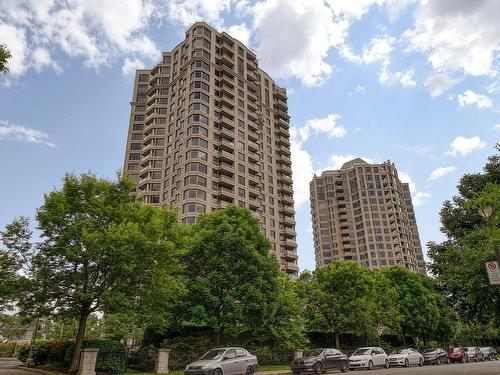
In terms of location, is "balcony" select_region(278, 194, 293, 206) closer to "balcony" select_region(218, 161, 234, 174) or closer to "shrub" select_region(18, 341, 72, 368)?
"balcony" select_region(218, 161, 234, 174)

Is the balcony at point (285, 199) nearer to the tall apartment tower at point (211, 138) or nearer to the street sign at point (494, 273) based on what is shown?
the tall apartment tower at point (211, 138)

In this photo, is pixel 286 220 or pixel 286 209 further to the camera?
pixel 286 209

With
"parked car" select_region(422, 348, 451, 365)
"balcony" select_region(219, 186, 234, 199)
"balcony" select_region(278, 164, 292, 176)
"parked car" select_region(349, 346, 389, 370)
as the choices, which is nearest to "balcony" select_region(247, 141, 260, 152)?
"balcony" select_region(278, 164, 292, 176)

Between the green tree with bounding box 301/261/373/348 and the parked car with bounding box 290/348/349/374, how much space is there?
9.50 meters

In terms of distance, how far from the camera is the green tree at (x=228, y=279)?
25.2 m

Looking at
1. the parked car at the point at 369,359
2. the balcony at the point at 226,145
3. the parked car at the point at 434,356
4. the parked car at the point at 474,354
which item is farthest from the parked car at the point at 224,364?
the balcony at the point at 226,145

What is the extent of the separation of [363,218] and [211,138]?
241 ft

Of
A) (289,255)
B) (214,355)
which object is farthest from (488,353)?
(289,255)

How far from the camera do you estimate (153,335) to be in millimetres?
28125

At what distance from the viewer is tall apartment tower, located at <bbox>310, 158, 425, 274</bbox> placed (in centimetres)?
11869

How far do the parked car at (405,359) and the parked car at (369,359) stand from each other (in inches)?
61.3

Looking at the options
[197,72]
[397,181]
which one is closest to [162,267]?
[197,72]

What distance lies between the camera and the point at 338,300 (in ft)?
113

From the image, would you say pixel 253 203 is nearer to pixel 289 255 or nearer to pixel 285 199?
pixel 285 199
